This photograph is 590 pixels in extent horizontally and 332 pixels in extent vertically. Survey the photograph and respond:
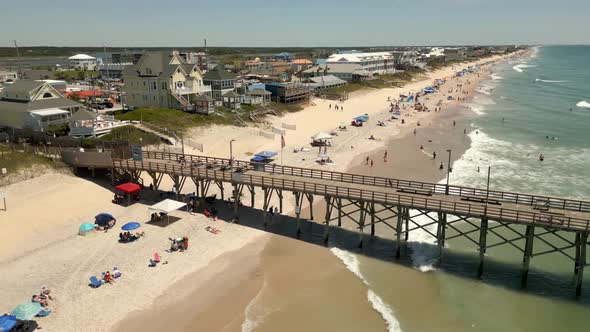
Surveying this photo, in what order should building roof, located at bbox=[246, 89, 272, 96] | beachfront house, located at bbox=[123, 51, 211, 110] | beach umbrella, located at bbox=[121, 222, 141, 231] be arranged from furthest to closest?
building roof, located at bbox=[246, 89, 272, 96] → beachfront house, located at bbox=[123, 51, 211, 110] → beach umbrella, located at bbox=[121, 222, 141, 231]

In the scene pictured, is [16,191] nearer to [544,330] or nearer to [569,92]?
[544,330]

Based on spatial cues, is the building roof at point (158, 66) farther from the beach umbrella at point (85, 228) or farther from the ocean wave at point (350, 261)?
the ocean wave at point (350, 261)

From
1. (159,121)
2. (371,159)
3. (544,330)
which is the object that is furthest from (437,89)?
(544,330)

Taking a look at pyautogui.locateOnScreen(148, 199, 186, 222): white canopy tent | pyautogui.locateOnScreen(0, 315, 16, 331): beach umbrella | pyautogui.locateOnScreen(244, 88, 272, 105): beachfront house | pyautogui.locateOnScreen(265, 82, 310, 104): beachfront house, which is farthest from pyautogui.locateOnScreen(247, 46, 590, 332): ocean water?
pyautogui.locateOnScreen(265, 82, 310, 104): beachfront house

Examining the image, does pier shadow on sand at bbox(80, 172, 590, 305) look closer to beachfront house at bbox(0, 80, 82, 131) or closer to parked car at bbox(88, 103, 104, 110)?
beachfront house at bbox(0, 80, 82, 131)

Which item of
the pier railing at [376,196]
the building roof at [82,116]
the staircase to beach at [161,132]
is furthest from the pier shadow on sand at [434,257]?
the building roof at [82,116]

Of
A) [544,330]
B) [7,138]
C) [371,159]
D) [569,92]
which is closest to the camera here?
[544,330]
